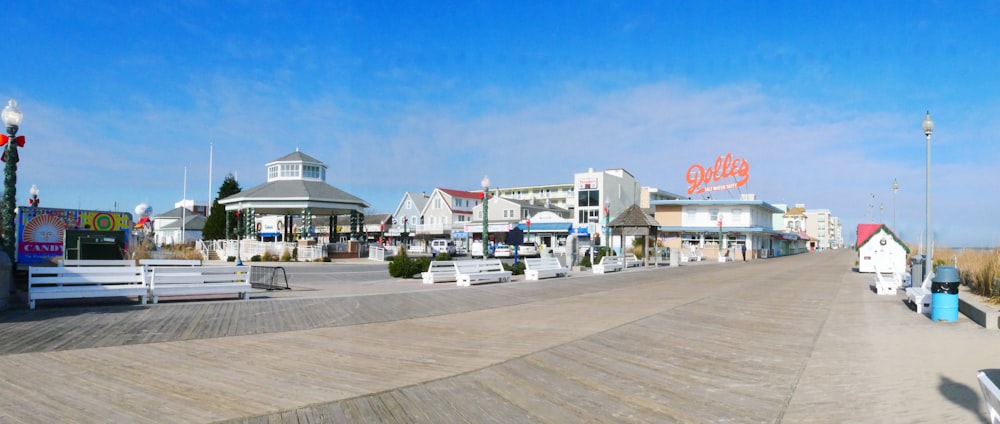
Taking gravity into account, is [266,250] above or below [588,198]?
below

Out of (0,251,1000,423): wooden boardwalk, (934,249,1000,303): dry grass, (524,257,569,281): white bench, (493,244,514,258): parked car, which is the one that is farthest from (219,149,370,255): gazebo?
(934,249,1000,303): dry grass

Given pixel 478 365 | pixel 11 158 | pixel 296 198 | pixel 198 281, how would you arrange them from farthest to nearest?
pixel 296 198 < pixel 11 158 < pixel 198 281 < pixel 478 365

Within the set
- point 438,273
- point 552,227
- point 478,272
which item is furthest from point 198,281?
point 552,227

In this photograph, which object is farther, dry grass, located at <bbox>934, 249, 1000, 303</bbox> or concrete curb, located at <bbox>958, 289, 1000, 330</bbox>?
dry grass, located at <bbox>934, 249, 1000, 303</bbox>

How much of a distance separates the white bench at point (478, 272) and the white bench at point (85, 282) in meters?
9.03

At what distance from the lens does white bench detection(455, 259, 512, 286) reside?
63.9 ft

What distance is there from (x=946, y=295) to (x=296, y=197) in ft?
128

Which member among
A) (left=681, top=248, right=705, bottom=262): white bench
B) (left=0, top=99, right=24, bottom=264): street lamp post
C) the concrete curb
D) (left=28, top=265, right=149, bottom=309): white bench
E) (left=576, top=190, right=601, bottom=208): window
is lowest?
(left=681, top=248, right=705, bottom=262): white bench

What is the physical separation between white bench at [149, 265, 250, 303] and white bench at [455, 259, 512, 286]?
692 cm

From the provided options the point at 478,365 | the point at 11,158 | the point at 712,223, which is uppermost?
the point at 11,158

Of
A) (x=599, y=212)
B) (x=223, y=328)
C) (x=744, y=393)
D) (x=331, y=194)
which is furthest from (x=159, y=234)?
(x=744, y=393)

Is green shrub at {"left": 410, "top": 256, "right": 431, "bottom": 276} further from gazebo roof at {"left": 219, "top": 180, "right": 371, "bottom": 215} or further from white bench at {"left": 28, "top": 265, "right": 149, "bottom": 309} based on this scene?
gazebo roof at {"left": 219, "top": 180, "right": 371, "bottom": 215}

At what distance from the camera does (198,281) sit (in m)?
13.4

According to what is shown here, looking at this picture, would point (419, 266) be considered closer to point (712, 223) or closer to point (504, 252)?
point (504, 252)
